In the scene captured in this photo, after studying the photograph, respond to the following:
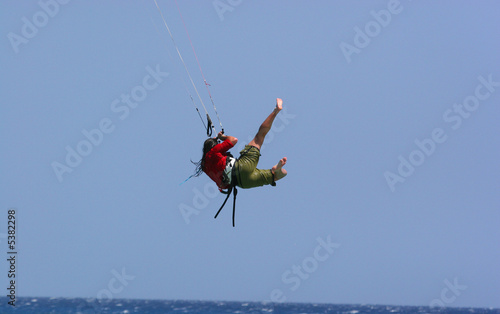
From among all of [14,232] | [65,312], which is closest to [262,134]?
[14,232]

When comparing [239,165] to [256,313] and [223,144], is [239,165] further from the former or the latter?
[256,313]

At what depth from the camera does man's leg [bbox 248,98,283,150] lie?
678 inches

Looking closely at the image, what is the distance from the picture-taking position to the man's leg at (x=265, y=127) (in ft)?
56.5

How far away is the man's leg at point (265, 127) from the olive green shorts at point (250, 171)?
0.49 ft

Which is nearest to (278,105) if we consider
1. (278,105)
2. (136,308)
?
(278,105)

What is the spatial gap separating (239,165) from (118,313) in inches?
2435

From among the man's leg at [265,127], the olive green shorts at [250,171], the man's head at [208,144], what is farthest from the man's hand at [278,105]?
the man's head at [208,144]

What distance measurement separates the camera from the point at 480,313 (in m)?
121

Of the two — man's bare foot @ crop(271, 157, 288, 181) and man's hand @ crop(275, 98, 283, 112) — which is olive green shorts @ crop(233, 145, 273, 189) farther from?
man's hand @ crop(275, 98, 283, 112)

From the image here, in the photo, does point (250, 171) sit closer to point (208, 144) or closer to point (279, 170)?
point (279, 170)

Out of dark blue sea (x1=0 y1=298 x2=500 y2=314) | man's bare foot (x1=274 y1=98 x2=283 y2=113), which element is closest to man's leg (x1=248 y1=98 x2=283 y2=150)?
man's bare foot (x1=274 y1=98 x2=283 y2=113)

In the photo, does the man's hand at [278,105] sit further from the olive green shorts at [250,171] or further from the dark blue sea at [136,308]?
the dark blue sea at [136,308]

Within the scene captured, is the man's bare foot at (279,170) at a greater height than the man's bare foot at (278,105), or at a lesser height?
lesser

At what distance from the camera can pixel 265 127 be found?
680 inches
